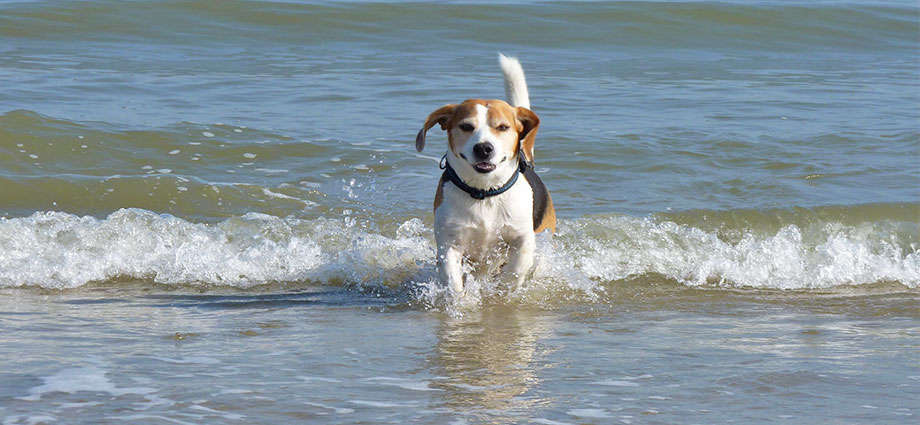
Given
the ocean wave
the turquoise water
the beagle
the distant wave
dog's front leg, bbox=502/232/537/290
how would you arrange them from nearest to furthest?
the turquoise water < the beagle < dog's front leg, bbox=502/232/537/290 < the ocean wave < the distant wave

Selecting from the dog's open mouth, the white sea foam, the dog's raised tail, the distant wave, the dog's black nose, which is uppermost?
the distant wave

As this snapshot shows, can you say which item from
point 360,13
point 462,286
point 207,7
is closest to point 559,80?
point 360,13

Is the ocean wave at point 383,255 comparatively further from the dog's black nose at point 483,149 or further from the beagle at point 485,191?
the dog's black nose at point 483,149

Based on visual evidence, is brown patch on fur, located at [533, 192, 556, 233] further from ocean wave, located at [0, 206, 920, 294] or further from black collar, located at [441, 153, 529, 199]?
black collar, located at [441, 153, 529, 199]

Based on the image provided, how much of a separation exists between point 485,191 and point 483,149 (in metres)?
0.43

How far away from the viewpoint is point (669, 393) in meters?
3.84

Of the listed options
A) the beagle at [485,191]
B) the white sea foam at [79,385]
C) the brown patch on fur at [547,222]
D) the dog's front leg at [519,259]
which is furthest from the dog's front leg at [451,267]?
the white sea foam at [79,385]

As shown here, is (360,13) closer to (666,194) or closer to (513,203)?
(666,194)

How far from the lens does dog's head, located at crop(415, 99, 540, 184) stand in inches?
203

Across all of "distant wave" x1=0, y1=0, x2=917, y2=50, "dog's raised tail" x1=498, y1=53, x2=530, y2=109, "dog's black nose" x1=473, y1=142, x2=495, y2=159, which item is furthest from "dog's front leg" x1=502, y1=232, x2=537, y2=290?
"distant wave" x1=0, y1=0, x2=917, y2=50

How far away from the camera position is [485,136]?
16.8 feet

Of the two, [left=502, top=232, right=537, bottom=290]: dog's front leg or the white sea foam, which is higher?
[left=502, top=232, right=537, bottom=290]: dog's front leg

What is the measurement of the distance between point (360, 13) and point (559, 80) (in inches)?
178

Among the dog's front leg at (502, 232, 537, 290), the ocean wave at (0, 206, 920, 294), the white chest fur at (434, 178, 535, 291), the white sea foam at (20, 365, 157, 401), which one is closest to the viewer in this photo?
the white sea foam at (20, 365, 157, 401)
